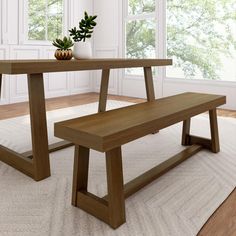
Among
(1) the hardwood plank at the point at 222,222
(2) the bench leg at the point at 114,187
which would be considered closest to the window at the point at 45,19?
(2) the bench leg at the point at 114,187

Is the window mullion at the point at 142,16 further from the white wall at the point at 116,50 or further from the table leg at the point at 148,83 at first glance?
the table leg at the point at 148,83

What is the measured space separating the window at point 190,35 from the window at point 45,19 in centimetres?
119

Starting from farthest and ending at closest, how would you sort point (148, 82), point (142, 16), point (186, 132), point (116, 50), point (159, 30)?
point (116, 50) < point (142, 16) < point (159, 30) < point (148, 82) < point (186, 132)

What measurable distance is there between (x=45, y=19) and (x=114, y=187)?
13.9ft

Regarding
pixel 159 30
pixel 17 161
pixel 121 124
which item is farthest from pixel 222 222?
pixel 159 30

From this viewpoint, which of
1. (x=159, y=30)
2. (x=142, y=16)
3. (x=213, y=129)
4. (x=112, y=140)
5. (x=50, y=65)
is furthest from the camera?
(x=142, y=16)

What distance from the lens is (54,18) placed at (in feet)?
16.2

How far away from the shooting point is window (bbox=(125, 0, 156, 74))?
190 inches

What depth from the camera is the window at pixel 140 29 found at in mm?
4836

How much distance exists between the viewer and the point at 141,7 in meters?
4.93

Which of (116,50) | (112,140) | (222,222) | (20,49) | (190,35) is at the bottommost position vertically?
(222,222)

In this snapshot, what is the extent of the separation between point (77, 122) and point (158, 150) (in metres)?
1.11

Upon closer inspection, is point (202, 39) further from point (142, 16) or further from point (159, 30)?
point (142, 16)

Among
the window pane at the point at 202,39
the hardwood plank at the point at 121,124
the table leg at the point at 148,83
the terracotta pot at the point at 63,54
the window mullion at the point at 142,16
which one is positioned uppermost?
the window mullion at the point at 142,16
